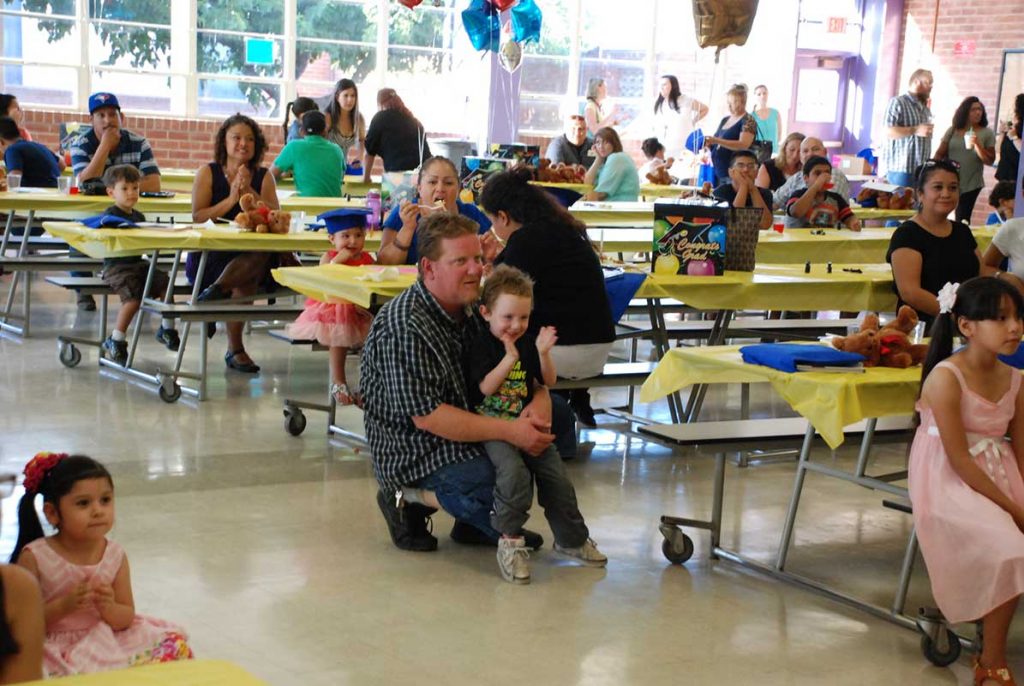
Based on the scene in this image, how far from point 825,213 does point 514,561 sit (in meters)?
5.37

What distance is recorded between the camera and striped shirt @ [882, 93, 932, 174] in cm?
1467

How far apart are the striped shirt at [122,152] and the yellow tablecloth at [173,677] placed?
7545 millimetres

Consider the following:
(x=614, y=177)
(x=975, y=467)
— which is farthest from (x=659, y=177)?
(x=975, y=467)

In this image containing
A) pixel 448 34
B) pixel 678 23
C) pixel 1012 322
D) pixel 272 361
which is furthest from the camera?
pixel 678 23

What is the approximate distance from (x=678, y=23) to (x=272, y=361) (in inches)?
457

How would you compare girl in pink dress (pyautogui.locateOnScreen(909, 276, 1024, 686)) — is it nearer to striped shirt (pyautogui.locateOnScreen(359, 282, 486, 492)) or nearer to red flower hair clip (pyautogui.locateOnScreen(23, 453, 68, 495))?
striped shirt (pyautogui.locateOnScreen(359, 282, 486, 492))

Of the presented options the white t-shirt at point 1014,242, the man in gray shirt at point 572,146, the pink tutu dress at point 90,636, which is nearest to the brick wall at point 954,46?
the man in gray shirt at point 572,146

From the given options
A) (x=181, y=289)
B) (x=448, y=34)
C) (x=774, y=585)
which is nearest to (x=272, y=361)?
(x=181, y=289)

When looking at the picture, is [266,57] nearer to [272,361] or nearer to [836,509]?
[272,361]

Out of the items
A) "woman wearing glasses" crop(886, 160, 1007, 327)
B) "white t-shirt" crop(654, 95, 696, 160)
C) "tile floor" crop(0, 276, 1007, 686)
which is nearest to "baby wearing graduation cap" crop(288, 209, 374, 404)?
"tile floor" crop(0, 276, 1007, 686)

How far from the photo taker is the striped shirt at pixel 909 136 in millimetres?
14672

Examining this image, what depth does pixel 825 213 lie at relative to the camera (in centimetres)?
895

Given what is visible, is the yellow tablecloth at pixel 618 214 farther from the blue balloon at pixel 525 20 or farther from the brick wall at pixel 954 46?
the brick wall at pixel 954 46

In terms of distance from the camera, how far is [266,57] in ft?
49.6
